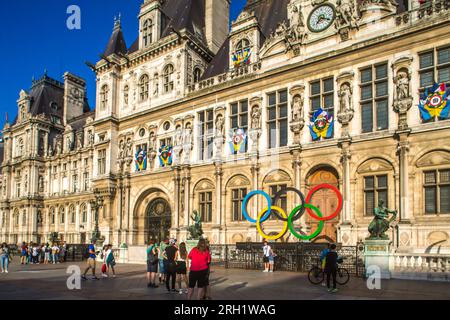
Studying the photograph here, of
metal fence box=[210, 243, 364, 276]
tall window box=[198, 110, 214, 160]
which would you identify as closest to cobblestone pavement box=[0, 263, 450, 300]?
metal fence box=[210, 243, 364, 276]

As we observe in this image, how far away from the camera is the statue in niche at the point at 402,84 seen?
22266 millimetres

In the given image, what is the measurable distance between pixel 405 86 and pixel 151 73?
22.1 meters

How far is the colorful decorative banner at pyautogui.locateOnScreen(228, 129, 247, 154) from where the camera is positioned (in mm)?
28875

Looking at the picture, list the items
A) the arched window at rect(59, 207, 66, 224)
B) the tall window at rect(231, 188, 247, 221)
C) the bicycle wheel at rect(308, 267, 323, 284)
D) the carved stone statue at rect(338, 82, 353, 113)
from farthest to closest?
1. the arched window at rect(59, 207, 66, 224)
2. the tall window at rect(231, 188, 247, 221)
3. the carved stone statue at rect(338, 82, 353, 113)
4. the bicycle wheel at rect(308, 267, 323, 284)

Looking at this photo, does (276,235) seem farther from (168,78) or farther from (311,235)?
(168,78)

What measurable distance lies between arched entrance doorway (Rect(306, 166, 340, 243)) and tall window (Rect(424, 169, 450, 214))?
199 inches

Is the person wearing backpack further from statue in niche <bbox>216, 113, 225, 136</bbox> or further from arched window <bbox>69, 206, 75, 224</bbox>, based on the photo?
arched window <bbox>69, 206, 75, 224</bbox>

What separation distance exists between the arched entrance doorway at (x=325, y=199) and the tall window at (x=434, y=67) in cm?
709

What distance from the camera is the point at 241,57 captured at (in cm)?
3127

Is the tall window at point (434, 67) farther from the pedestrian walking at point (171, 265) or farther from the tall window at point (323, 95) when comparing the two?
the pedestrian walking at point (171, 265)

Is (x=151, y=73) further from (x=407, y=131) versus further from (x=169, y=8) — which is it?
(x=407, y=131)

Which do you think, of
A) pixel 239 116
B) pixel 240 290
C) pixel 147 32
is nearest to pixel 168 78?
pixel 147 32

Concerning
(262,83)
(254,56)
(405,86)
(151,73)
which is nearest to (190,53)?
(151,73)

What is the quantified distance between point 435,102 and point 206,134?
52.3 ft
